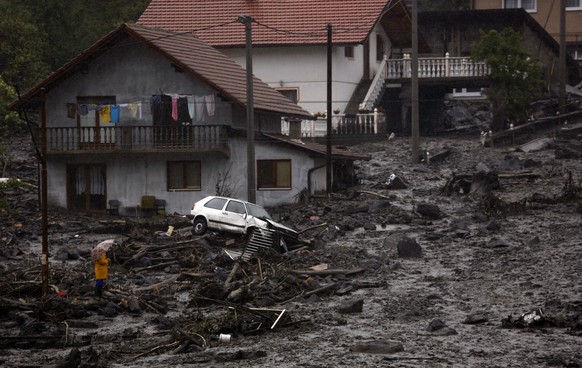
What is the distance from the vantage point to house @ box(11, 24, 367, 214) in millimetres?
45625

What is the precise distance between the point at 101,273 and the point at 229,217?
9664 mm

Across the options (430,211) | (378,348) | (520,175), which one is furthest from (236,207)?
(378,348)

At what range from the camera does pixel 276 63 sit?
57.8m

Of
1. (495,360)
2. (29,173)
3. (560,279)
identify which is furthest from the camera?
(29,173)

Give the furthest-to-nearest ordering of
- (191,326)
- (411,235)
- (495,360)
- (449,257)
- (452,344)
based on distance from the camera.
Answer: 1. (411,235)
2. (449,257)
3. (191,326)
4. (452,344)
5. (495,360)

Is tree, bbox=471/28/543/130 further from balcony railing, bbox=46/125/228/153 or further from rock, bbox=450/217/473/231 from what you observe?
rock, bbox=450/217/473/231

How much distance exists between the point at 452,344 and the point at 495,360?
1590 mm

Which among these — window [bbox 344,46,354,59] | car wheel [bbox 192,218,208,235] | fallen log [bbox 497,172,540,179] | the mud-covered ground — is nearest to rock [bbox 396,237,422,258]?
the mud-covered ground

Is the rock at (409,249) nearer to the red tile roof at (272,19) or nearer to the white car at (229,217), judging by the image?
the white car at (229,217)

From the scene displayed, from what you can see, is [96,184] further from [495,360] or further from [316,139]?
[495,360]

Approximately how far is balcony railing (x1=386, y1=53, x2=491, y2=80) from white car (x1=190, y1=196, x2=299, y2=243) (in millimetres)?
22453

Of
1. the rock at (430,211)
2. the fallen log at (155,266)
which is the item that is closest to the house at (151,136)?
the rock at (430,211)

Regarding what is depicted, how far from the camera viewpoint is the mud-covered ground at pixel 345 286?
72.6 feet

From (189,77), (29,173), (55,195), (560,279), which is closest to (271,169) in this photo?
(189,77)
